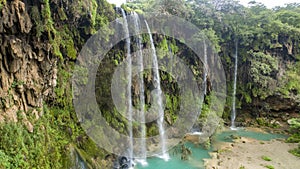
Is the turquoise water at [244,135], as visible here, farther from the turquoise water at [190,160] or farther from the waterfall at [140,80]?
the waterfall at [140,80]

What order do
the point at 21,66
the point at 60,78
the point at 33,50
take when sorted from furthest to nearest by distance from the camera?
the point at 60,78 → the point at 33,50 → the point at 21,66

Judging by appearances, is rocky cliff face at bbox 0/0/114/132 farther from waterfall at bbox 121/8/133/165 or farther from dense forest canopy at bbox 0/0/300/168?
waterfall at bbox 121/8/133/165

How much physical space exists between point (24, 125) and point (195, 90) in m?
13.4

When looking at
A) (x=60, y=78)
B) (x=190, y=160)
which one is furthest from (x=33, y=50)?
(x=190, y=160)

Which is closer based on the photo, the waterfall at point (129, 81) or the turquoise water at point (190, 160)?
the turquoise water at point (190, 160)

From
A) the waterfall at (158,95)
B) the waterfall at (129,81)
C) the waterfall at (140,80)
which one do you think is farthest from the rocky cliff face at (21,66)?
the waterfall at (158,95)

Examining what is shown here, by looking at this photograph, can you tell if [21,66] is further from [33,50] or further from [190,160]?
[190,160]

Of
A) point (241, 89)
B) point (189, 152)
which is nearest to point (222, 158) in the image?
point (189, 152)

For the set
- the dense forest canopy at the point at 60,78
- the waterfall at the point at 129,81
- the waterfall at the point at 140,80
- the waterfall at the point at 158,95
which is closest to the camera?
the dense forest canopy at the point at 60,78

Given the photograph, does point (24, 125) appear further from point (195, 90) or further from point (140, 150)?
point (195, 90)

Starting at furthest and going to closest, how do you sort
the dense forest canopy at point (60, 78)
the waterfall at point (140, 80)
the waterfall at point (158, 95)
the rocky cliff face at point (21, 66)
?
the waterfall at point (158, 95) < the waterfall at point (140, 80) < the dense forest canopy at point (60, 78) < the rocky cliff face at point (21, 66)

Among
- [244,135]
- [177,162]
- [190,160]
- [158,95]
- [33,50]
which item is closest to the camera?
[33,50]

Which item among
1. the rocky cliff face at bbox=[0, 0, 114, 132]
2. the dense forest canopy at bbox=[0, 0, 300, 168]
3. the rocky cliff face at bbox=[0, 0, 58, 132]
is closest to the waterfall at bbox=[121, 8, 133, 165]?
the dense forest canopy at bbox=[0, 0, 300, 168]

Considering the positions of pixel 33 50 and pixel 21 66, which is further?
pixel 33 50
